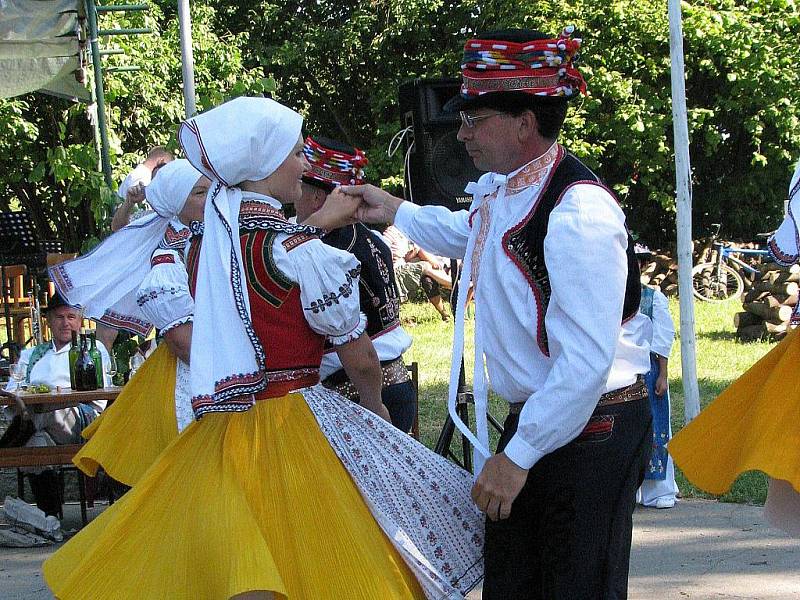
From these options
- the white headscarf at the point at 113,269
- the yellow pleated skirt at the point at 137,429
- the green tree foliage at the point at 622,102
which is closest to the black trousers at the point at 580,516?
the yellow pleated skirt at the point at 137,429

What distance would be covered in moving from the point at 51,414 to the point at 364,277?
3.03m

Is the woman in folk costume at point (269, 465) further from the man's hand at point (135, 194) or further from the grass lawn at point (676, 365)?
the grass lawn at point (676, 365)

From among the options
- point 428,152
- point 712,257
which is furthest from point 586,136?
point 428,152

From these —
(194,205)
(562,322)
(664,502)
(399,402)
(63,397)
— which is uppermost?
(194,205)

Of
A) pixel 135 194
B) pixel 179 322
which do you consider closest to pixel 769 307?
pixel 135 194

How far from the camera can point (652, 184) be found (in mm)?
19031

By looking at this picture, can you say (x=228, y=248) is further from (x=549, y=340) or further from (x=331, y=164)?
(x=331, y=164)

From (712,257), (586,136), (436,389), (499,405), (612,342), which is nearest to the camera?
(612,342)

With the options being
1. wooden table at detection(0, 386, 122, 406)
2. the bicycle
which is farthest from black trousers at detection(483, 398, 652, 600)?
the bicycle

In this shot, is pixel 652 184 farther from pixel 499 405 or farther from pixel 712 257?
pixel 499 405

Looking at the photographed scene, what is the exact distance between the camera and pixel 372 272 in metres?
3.97

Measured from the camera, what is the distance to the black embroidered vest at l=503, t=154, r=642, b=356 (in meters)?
2.30

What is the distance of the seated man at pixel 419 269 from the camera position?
15445 millimetres

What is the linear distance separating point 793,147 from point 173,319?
16.6 metres
